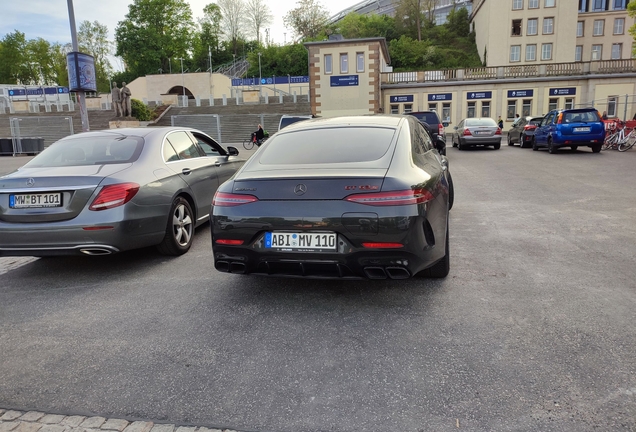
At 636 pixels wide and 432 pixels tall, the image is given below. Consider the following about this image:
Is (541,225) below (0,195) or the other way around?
below

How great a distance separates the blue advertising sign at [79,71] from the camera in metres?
14.1

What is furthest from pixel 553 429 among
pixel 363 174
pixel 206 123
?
pixel 206 123

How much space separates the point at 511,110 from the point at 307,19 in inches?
2088

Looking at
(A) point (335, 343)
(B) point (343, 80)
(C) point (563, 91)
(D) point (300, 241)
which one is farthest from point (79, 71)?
(C) point (563, 91)

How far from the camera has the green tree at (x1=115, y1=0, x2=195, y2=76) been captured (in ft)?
250

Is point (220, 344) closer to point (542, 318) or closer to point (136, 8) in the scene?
point (542, 318)

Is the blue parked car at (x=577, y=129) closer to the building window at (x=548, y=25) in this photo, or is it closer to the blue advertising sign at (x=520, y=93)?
the blue advertising sign at (x=520, y=93)

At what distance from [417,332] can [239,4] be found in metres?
96.8

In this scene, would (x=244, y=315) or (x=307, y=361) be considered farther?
(x=244, y=315)

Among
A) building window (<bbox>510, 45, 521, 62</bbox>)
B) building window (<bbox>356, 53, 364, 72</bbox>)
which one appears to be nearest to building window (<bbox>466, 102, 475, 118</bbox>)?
building window (<bbox>356, 53, 364, 72</bbox>)

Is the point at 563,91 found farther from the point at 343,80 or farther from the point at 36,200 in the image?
the point at 36,200

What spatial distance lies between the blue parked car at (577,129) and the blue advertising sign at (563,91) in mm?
31014

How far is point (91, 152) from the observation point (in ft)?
18.8

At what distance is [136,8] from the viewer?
76.2 meters
